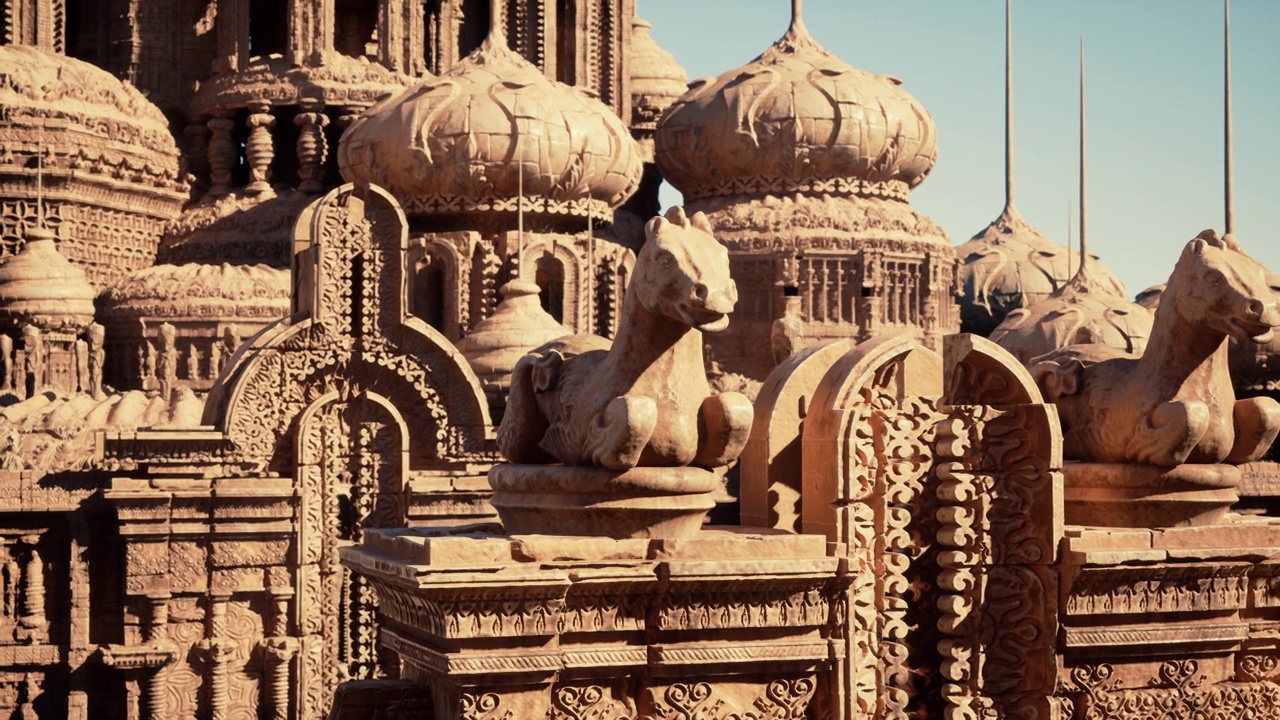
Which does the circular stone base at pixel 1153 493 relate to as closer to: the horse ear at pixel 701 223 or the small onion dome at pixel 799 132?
the horse ear at pixel 701 223

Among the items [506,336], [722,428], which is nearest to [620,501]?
[722,428]

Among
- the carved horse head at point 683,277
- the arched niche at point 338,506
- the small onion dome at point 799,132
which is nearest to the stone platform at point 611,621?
the carved horse head at point 683,277

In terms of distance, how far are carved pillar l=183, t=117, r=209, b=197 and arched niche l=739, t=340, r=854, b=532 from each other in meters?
22.4

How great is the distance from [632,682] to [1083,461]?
2.94 m

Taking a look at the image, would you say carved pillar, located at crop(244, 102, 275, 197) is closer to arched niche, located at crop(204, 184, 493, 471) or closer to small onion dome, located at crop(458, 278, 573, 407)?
small onion dome, located at crop(458, 278, 573, 407)

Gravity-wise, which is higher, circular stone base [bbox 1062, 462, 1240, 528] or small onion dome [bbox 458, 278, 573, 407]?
small onion dome [bbox 458, 278, 573, 407]

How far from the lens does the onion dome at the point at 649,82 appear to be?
33594mm

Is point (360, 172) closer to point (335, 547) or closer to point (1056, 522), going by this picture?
point (335, 547)

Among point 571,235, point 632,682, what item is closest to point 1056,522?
point 632,682

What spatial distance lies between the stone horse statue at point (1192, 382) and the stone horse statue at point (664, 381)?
87.9 inches

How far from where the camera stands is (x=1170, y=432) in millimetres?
10336

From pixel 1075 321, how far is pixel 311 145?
1133 cm

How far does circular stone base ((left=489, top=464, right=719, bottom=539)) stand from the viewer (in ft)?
30.8

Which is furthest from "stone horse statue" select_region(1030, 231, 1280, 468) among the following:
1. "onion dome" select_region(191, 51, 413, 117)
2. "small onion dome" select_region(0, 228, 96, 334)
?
"onion dome" select_region(191, 51, 413, 117)
